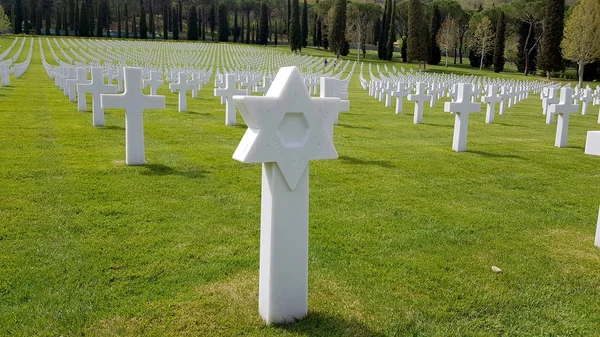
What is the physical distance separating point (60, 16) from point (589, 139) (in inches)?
3646

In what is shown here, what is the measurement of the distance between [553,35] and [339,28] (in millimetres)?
23909

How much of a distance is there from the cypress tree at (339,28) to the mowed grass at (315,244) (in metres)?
53.6

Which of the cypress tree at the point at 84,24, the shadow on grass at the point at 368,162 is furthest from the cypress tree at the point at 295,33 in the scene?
the shadow on grass at the point at 368,162

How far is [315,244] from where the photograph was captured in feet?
14.2

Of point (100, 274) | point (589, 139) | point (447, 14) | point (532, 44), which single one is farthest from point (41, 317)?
point (447, 14)

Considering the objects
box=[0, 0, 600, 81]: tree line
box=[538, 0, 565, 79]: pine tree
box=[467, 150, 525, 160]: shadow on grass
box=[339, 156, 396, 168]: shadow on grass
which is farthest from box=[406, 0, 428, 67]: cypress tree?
box=[339, 156, 396, 168]: shadow on grass

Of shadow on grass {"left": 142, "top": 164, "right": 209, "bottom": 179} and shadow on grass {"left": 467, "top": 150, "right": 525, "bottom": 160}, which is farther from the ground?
shadow on grass {"left": 467, "top": 150, "right": 525, "bottom": 160}

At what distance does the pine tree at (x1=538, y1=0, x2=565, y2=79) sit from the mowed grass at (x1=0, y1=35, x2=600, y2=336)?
42912mm

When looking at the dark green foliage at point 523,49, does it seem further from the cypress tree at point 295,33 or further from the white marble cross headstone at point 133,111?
the white marble cross headstone at point 133,111

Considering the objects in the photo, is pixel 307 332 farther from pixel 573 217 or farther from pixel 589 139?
pixel 573 217

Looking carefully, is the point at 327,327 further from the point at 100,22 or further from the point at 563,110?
the point at 100,22

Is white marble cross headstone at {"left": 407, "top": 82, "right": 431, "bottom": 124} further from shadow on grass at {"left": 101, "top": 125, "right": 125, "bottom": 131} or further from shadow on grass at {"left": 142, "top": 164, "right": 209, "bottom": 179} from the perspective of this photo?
shadow on grass at {"left": 142, "top": 164, "right": 209, "bottom": 179}

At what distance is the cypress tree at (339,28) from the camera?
59.4 metres

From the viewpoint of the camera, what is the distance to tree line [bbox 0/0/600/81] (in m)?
46.0
